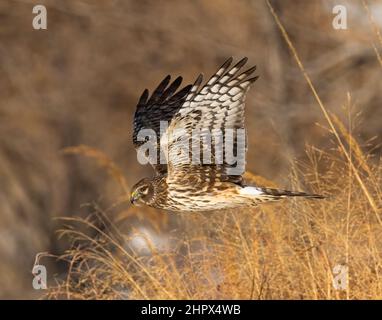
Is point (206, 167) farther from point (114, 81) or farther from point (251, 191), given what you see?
point (114, 81)

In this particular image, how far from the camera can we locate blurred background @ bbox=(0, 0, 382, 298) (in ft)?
33.0

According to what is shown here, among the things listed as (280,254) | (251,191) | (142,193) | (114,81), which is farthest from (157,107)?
(114,81)

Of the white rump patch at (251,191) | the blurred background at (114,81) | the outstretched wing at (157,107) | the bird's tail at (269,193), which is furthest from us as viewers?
the blurred background at (114,81)

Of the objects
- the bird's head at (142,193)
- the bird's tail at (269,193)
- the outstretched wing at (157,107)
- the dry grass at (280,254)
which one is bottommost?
the dry grass at (280,254)

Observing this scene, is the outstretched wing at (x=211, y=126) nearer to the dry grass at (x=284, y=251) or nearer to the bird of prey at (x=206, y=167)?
the bird of prey at (x=206, y=167)

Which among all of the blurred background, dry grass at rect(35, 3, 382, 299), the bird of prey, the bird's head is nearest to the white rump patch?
the bird of prey

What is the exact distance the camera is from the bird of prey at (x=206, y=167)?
4.09 metres

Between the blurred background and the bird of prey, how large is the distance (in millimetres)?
5394

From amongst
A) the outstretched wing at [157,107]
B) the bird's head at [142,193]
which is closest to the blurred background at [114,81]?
the outstretched wing at [157,107]

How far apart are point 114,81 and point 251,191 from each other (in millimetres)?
7572

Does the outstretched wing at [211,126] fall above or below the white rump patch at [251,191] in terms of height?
above

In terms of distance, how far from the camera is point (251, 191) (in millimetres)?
4137

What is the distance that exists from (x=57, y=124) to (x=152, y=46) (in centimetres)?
159

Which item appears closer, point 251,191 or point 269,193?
point 269,193
